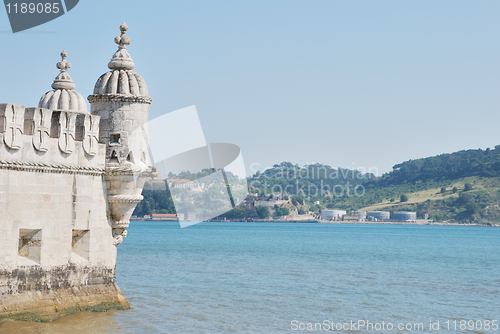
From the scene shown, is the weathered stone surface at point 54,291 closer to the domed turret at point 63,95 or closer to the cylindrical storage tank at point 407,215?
A: the domed turret at point 63,95

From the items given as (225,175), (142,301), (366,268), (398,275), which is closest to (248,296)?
(142,301)

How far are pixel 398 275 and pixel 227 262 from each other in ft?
42.3

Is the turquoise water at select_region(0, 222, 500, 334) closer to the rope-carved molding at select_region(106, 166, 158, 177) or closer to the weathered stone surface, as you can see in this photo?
the weathered stone surface

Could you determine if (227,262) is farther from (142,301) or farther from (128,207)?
(128,207)

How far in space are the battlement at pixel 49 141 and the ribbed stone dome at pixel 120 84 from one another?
0.98 meters

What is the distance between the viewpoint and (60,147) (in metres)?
15.5

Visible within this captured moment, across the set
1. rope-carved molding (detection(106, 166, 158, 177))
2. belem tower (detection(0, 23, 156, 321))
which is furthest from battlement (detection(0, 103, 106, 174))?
rope-carved molding (detection(106, 166, 158, 177))

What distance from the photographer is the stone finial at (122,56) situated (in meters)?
17.4

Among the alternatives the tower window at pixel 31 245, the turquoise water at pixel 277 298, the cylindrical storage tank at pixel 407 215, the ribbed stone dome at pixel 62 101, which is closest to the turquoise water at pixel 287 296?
the turquoise water at pixel 277 298

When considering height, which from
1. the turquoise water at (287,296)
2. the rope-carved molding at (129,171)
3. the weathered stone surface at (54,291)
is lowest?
the turquoise water at (287,296)

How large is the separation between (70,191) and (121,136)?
2154 mm

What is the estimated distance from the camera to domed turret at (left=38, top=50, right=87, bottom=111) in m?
18.5

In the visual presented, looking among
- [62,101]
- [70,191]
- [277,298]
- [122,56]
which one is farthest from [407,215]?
[70,191]

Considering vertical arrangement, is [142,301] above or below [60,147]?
below
